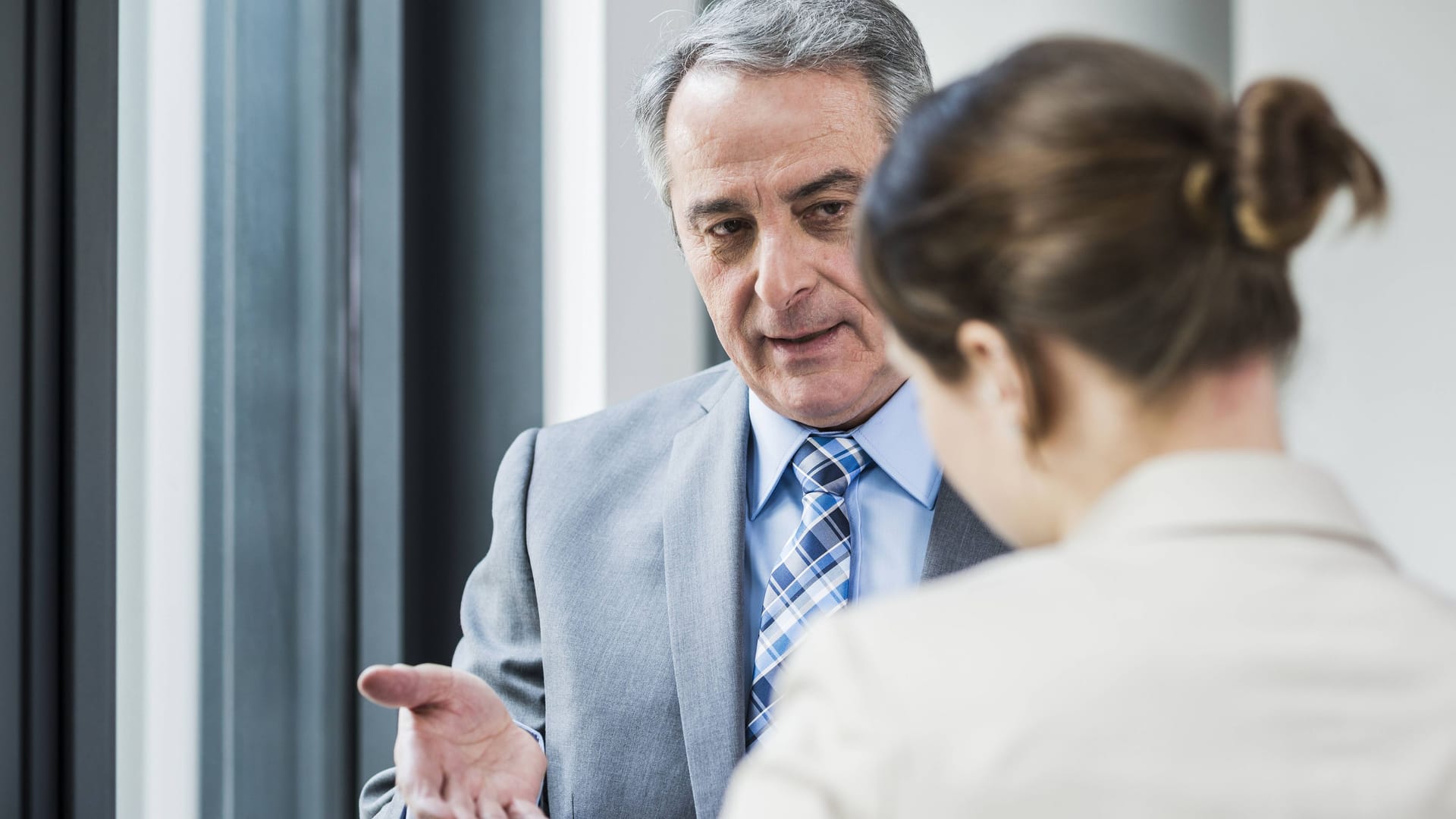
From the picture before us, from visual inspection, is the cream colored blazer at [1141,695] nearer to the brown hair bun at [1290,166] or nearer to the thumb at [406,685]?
the brown hair bun at [1290,166]

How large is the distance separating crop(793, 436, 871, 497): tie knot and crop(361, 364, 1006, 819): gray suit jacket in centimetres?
7

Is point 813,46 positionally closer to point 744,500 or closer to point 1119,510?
point 744,500

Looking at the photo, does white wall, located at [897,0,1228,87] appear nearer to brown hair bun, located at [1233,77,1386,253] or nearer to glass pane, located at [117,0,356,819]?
glass pane, located at [117,0,356,819]

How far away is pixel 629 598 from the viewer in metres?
1.37

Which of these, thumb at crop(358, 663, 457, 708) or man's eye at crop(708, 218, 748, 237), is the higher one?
man's eye at crop(708, 218, 748, 237)

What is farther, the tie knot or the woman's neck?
the tie knot

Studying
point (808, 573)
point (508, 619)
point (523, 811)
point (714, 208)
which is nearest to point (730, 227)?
point (714, 208)

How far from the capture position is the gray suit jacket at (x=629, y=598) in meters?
1.26

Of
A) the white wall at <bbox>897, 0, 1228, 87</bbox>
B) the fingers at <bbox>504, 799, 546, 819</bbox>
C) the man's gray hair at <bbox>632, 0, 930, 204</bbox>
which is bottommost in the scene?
the fingers at <bbox>504, 799, 546, 819</bbox>

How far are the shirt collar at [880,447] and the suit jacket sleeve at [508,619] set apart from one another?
0.92ft

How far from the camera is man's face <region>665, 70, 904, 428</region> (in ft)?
4.27

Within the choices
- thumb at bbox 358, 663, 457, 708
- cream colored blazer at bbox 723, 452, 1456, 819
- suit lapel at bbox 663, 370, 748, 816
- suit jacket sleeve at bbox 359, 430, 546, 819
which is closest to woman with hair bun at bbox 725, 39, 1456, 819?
cream colored blazer at bbox 723, 452, 1456, 819

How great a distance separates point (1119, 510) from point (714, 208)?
2.54 feet

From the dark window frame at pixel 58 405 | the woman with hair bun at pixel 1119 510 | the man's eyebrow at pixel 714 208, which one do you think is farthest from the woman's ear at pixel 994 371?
the dark window frame at pixel 58 405
